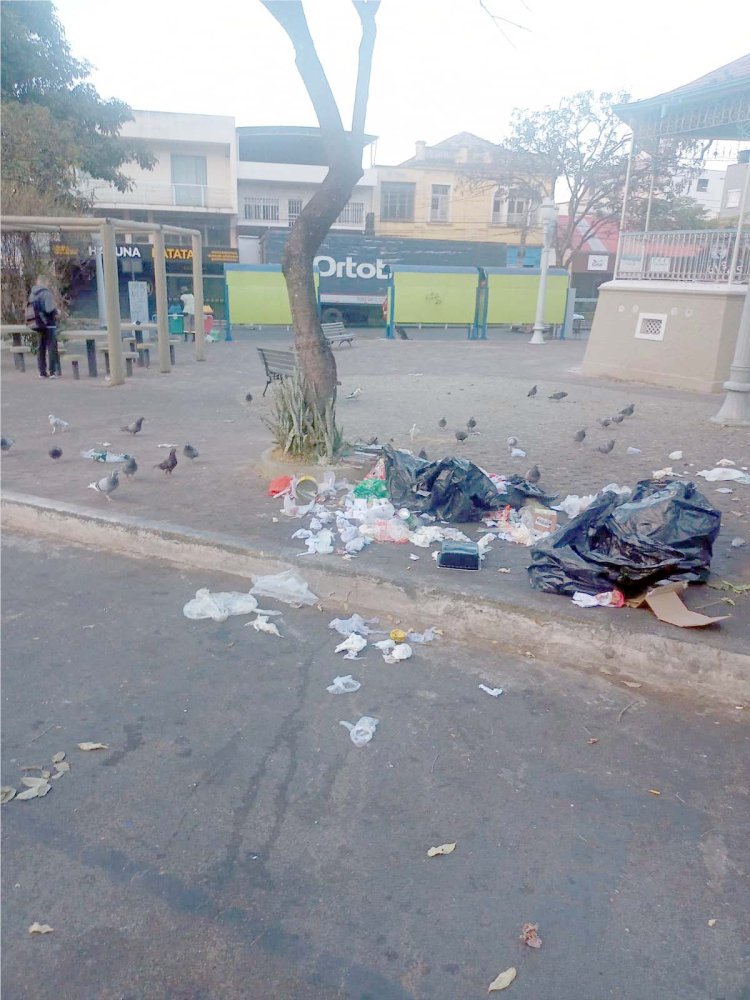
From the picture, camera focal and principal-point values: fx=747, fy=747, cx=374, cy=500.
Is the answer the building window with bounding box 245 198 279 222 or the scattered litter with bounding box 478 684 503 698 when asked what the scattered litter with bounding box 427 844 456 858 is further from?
the building window with bounding box 245 198 279 222

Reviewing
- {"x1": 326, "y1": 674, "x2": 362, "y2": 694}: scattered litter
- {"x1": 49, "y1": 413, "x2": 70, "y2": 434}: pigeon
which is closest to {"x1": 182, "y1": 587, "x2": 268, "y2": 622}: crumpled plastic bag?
{"x1": 326, "y1": 674, "x2": 362, "y2": 694}: scattered litter

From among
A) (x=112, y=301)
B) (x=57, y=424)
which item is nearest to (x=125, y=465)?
(x=57, y=424)

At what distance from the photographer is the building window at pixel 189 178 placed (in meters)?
36.9

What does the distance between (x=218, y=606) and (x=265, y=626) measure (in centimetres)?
38

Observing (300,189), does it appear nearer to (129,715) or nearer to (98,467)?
(98,467)

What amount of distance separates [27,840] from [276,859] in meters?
0.91

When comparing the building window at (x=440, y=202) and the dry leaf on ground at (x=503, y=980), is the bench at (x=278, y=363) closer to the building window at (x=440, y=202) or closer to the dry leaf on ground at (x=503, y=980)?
the dry leaf on ground at (x=503, y=980)

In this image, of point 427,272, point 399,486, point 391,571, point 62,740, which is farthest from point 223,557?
point 427,272

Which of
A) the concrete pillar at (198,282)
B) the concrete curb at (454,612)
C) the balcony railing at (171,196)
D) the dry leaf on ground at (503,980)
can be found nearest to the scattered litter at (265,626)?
the concrete curb at (454,612)

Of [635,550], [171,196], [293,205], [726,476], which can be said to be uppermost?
[293,205]

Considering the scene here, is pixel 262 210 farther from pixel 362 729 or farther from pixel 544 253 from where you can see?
pixel 362 729

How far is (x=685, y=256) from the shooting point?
534 inches

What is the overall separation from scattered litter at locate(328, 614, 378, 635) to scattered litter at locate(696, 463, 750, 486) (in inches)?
171

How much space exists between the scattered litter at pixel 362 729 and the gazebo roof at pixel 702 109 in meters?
12.9
